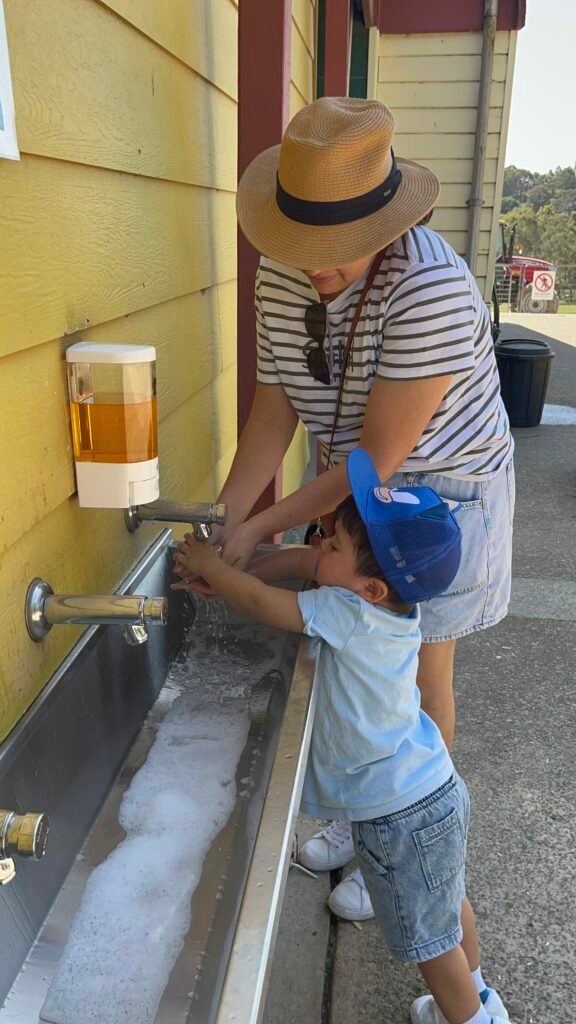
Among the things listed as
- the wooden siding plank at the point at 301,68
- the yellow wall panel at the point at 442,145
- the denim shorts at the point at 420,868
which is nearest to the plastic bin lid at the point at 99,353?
the denim shorts at the point at 420,868

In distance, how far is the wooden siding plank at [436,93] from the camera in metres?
5.95

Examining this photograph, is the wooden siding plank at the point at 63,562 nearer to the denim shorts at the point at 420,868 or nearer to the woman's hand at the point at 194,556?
the woman's hand at the point at 194,556

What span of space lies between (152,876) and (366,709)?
43cm

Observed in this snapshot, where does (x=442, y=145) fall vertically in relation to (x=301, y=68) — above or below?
below

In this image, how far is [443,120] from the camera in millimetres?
6055

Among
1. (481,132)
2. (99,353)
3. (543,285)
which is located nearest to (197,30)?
(99,353)

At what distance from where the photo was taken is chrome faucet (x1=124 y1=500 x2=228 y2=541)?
1576mm

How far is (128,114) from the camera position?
1.46 m

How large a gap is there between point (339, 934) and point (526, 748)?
3.12 ft

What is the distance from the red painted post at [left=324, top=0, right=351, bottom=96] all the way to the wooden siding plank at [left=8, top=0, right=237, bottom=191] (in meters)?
2.47

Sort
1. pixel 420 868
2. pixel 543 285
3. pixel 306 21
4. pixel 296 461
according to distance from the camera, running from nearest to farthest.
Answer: pixel 420 868 < pixel 306 21 < pixel 296 461 < pixel 543 285

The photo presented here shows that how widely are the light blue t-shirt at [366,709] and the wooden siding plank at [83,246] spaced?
0.61 metres

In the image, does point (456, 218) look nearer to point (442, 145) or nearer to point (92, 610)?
point (442, 145)

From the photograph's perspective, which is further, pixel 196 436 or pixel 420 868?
pixel 196 436
